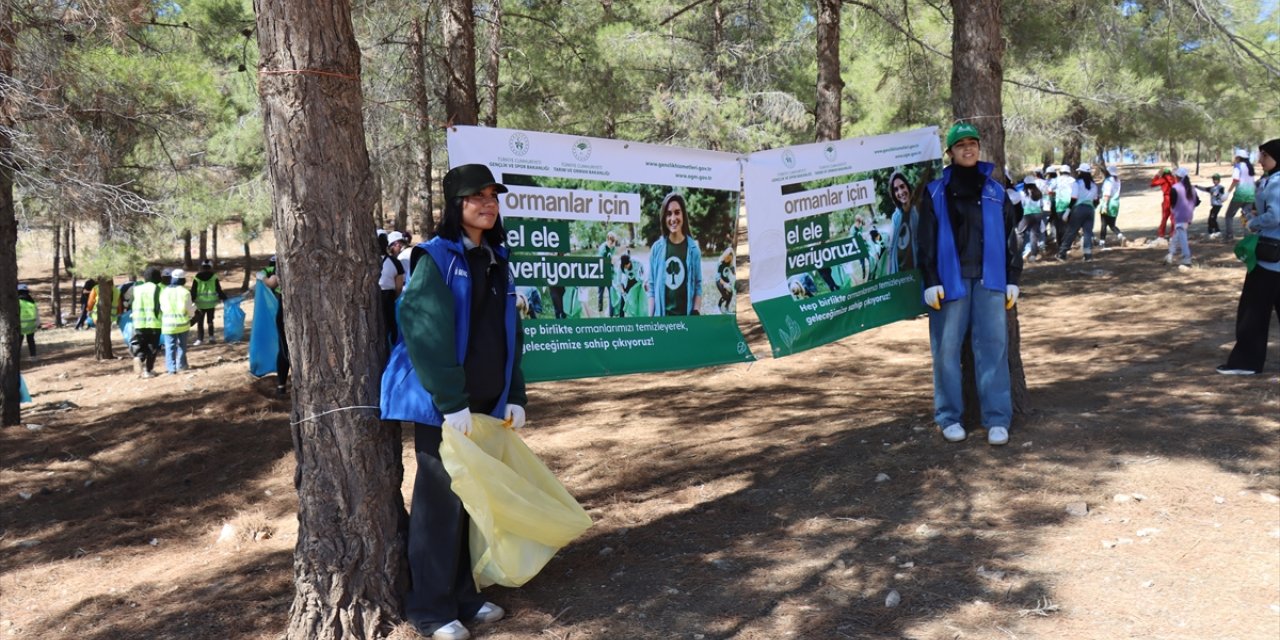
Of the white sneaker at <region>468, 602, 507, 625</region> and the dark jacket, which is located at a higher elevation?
the dark jacket

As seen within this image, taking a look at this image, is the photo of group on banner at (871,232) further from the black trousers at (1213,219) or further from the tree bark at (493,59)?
the black trousers at (1213,219)

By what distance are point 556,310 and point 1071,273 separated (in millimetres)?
13174

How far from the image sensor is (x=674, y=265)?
213 inches

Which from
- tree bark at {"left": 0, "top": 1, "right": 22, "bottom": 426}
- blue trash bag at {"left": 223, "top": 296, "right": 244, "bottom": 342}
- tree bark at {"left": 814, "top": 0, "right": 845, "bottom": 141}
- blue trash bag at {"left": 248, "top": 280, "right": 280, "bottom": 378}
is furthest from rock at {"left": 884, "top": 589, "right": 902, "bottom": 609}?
blue trash bag at {"left": 223, "top": 296, "right": 244, "bottom": 342}

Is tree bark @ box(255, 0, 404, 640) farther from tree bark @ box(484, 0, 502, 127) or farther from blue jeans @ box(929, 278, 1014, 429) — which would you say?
tree bark @ box(484, 0, 502, 127)

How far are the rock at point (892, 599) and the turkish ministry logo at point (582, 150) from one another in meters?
2.55

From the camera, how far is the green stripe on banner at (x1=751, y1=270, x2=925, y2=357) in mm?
5758

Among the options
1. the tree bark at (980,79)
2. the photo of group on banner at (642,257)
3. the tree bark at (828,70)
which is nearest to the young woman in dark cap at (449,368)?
the photo of group on banner at (642,257)

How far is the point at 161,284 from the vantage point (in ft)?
46.8

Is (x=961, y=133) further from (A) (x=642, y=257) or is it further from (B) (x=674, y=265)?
(A) (x=642, y=257)

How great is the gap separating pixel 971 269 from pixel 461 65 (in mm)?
4729

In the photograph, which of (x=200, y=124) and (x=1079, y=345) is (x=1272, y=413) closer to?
(x=1079, y=345)

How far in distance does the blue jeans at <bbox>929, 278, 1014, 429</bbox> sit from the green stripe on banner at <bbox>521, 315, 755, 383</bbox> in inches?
43.7

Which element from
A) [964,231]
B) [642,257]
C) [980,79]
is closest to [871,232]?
[964,231]
